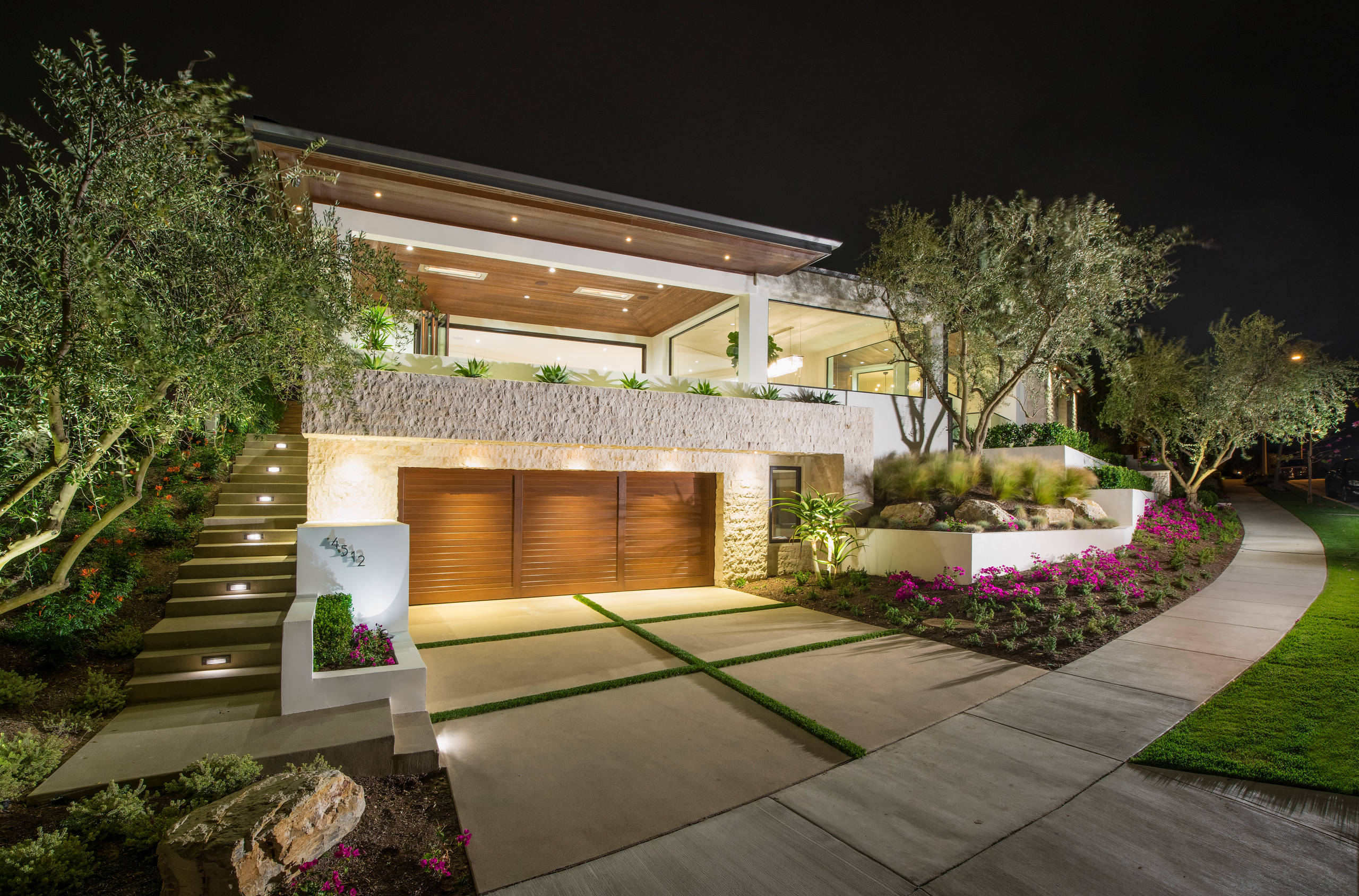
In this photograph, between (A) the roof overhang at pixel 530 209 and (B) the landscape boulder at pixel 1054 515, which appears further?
(B) the landscape boulder at pixel 1054 515

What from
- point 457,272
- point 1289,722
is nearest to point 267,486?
point 457,272

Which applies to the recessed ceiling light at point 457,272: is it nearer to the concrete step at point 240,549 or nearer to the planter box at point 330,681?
the concrete step at point 240,549

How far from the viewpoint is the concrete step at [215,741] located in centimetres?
356

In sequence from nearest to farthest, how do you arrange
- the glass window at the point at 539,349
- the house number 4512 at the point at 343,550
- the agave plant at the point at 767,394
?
the house number 4512 at the point at 343,550 < the agave plant at the point at 767,394 < the glass window at the point at 539,349

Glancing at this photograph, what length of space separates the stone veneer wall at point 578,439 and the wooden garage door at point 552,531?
0.39m

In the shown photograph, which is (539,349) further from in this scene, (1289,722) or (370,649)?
(1289,722)

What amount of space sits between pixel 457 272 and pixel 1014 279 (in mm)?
11161

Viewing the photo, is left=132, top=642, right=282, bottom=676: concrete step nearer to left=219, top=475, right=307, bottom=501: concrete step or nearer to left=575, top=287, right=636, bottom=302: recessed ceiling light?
left=219, top=475, right=307, bottom=501: concrete step

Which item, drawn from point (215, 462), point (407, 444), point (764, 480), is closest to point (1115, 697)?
point (764, 480)

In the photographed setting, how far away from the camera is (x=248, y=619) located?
5.52 meters

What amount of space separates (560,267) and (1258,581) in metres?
12.8

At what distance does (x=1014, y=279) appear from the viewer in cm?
1170

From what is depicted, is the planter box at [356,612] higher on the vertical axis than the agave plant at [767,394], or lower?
lower

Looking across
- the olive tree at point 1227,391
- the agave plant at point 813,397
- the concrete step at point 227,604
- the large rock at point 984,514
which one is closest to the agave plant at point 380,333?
the concrete step at point 227,604
